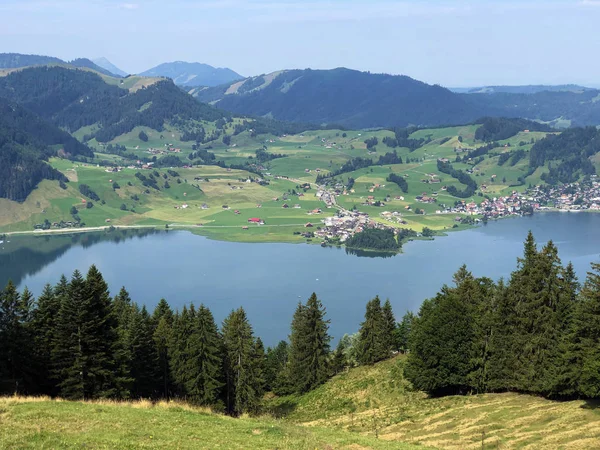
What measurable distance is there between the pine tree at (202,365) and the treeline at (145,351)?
0.06 meters

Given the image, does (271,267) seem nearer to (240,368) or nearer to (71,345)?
(240,368)

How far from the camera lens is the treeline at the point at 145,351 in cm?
3192

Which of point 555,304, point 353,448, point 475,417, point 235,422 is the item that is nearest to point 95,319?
point 235,422

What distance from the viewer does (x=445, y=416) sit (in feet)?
103

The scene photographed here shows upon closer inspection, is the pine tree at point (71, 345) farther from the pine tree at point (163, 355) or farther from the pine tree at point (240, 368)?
the pine tree at point (240, 368)

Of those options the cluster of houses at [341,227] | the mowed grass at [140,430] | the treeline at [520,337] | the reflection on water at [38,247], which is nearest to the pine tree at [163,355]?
the treeline at [520,337]

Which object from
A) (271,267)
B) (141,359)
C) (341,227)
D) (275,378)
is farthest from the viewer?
(341,227)

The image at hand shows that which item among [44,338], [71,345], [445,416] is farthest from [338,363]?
[71,345]

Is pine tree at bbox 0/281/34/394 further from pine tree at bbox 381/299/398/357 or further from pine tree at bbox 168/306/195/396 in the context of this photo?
pine tree at bbox 381/299/398/357

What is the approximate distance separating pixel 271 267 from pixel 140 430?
412 ft

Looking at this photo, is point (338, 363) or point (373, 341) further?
point (338, 363)

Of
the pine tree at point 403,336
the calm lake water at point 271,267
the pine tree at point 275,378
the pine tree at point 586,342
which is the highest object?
the pine tree at point 586,342

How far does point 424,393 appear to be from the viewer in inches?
1551

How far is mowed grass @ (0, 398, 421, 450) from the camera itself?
1797cm
